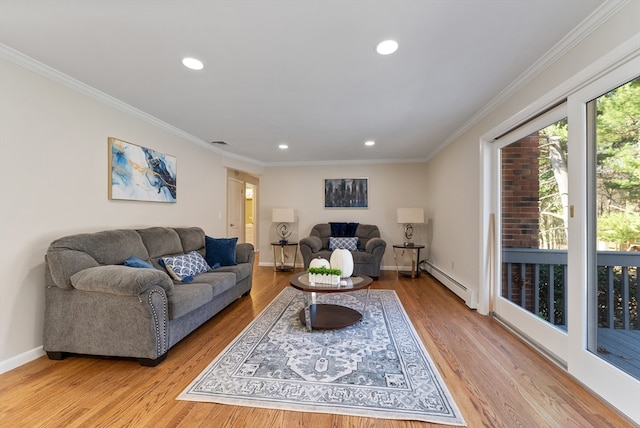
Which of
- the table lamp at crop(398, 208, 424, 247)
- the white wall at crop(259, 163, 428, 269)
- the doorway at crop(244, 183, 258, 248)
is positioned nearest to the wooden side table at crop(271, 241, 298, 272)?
the white wall at crop(259, 163, 428, 269)

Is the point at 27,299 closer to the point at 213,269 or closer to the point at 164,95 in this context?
the point at 213,269

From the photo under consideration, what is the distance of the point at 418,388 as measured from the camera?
178cm

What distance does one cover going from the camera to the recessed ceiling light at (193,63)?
83.2 inches

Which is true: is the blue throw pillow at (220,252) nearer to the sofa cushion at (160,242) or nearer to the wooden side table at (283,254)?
the sofa cushion at (160,242)

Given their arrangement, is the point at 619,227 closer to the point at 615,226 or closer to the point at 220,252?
the point at 615,226

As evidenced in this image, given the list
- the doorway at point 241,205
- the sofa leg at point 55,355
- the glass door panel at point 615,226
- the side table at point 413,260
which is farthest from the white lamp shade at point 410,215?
the sofa leg at point 55,355

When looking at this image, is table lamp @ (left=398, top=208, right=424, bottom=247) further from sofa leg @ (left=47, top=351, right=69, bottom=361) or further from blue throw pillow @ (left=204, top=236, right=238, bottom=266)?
sofa leg @ (left=47, top=351, right=69, bottom=361)

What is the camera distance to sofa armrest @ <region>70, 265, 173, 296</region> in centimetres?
199

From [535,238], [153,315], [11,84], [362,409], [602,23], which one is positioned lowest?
[362,409]

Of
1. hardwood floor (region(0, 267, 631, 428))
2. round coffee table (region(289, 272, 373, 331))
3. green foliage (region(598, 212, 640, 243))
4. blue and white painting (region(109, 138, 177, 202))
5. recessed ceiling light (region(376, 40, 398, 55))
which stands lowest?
hardwood floor (region(0, 267, 631, 428))

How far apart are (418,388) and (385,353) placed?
18.7 inches

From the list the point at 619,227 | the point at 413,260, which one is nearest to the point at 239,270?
the point at 413,260

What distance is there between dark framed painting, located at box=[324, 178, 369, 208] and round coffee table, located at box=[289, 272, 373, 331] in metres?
2.94

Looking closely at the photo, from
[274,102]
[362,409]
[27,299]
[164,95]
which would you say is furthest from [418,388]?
[164,95]
